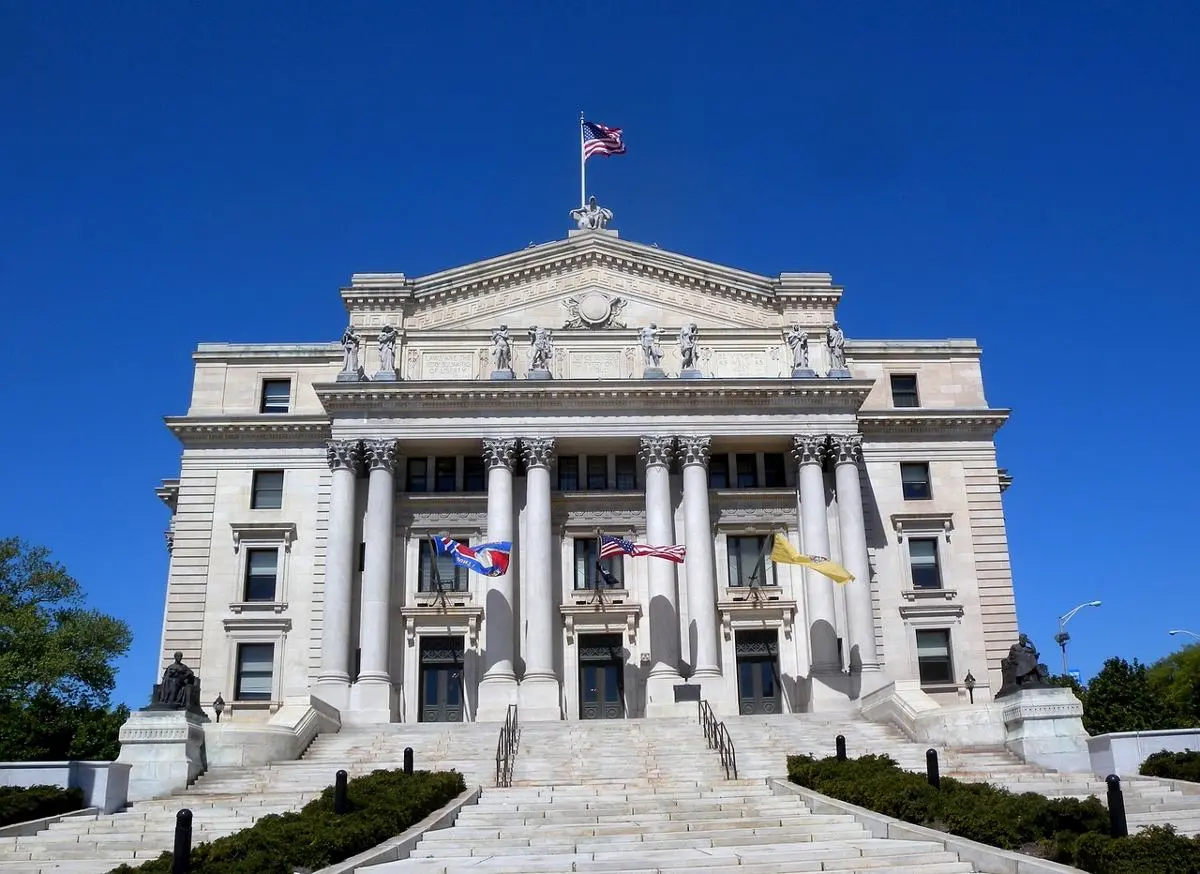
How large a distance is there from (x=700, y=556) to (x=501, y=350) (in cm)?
1136

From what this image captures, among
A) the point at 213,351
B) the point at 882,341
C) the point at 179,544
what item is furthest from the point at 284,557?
the point at 882,341

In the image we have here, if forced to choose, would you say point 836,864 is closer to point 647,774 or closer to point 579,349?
point 647,774

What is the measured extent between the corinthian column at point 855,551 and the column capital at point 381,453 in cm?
1706

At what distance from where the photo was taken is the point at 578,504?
4806 cm

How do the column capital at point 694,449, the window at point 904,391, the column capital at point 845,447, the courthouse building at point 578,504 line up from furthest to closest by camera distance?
the window at point 904,391
the column capital at point 845,447
the column capital at point 694,449
the courthouse building at point 578,504

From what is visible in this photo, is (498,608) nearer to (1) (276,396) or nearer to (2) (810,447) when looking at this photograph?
(2) (810,447)

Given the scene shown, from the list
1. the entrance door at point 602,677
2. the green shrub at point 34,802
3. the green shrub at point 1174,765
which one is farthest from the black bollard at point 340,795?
the entrance door at point 602,677

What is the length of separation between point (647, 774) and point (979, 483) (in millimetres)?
24595

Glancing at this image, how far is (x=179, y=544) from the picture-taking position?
156 feet

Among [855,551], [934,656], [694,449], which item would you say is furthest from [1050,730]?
[694,449]

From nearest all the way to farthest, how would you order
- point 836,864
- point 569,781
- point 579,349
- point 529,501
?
point 836,864 < point 569,781 < point 529,501 < point 579,349

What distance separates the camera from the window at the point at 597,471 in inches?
1924

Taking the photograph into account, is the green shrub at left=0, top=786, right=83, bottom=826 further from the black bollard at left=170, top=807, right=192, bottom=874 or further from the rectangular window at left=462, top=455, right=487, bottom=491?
the rectangular window at left=462, top=455, right=487, bottom=491

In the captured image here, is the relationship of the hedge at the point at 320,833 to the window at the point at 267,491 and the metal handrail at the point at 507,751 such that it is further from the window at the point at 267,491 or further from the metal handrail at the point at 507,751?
the window at the point at 267,491
